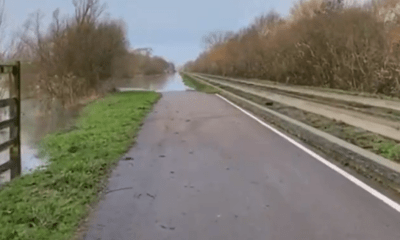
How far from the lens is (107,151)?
1037cm

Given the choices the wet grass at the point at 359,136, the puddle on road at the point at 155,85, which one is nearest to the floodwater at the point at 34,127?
the wet grass at the point at 359,136

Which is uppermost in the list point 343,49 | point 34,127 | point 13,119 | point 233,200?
point 343,49

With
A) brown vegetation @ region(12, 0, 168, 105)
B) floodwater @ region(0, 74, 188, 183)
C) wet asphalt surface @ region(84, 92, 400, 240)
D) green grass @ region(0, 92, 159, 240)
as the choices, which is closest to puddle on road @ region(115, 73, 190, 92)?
brown vegetation @ region(12, 0, 168, 105)

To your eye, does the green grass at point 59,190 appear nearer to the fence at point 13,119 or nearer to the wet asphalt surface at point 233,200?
the wet asphalt surface at point 233,200

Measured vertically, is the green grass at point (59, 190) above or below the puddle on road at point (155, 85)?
above

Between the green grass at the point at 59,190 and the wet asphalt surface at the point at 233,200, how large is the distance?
276 millimetres

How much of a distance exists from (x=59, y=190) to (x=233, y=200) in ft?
8.62

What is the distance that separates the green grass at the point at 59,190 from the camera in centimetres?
513

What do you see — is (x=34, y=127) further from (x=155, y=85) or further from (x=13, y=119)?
(x=155, y=85)

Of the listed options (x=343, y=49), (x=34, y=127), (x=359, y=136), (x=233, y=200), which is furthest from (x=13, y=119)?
(x=343, y=49)

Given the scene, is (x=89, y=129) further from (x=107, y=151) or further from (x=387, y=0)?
(x=387, y=0)

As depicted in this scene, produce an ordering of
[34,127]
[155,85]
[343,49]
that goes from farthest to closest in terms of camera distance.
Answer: [155,85] < [343,49] < [34,127]

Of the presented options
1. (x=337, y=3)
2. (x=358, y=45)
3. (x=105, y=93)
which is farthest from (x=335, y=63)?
(x=105, y=93)

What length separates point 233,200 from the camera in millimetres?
6215
